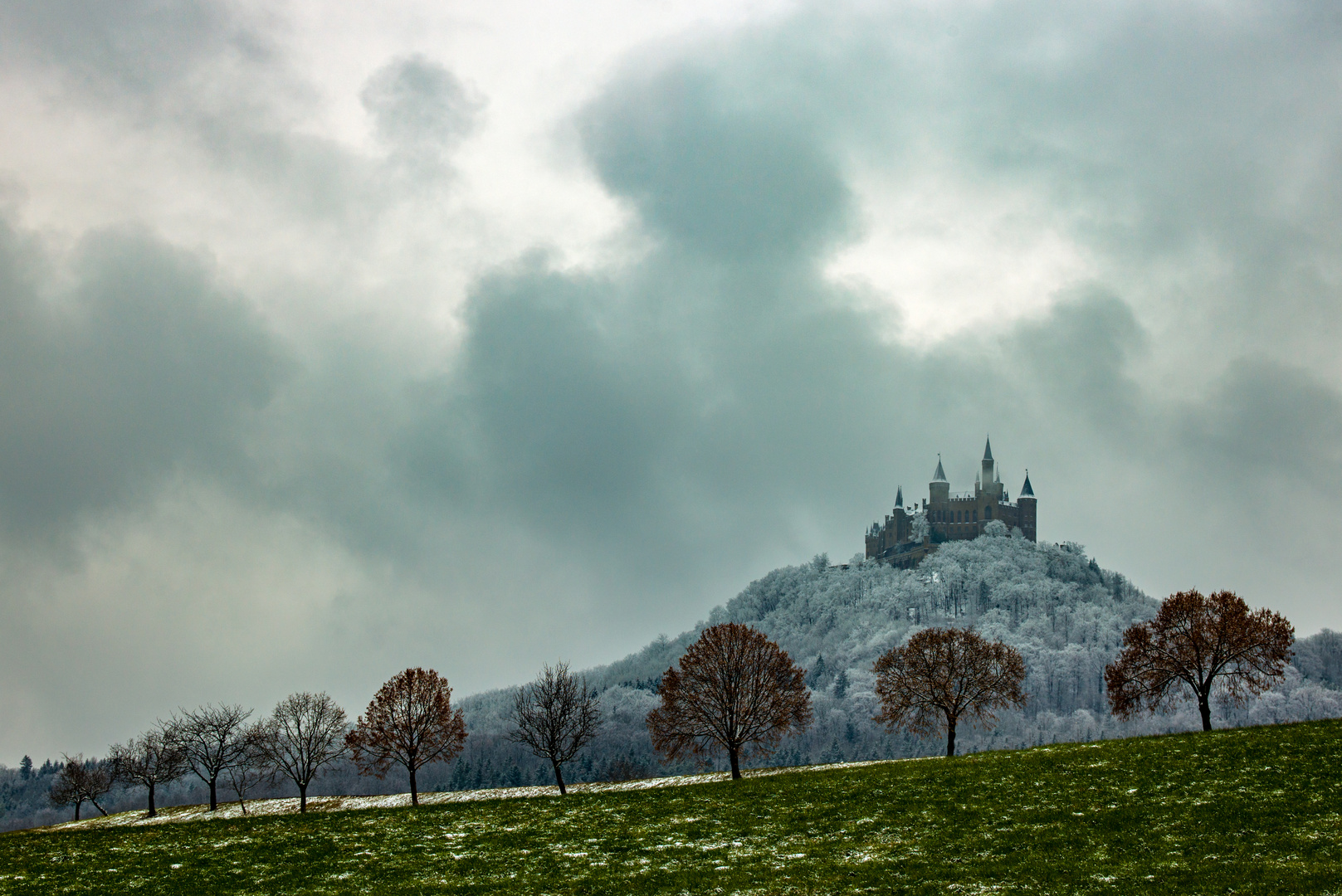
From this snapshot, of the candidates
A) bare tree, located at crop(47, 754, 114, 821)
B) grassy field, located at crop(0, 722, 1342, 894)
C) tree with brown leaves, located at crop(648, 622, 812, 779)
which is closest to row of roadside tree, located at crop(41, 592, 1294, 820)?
tree with brown leaves, located at crop(648, 622, 812, 779)

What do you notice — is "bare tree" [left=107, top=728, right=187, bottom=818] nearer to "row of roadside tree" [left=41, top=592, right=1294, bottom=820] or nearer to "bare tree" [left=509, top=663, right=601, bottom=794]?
"row of roadside tree" [left=41, top=592, right=1294, bottom=820]

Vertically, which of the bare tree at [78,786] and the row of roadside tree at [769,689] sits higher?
the row of roadside tree at [769,689]

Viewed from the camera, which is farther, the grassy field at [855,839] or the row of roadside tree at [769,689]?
the row of roadside tree at [769,689]

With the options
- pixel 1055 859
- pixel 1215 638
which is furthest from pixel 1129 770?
pixel 1215 638

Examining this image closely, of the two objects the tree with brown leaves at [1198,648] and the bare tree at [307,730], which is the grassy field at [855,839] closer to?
the tree with brown leaves at [1198,648]

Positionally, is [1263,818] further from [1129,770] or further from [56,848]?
[56,848]

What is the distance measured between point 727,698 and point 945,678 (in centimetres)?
1825

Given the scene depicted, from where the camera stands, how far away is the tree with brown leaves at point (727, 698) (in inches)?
2756

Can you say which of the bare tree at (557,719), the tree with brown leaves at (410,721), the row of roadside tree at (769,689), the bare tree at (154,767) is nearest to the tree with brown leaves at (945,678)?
the row of roadside tree at (769,689)

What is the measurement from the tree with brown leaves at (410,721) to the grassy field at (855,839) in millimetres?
22459

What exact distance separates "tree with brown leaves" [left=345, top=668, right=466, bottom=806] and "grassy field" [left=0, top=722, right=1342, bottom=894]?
22.5 m

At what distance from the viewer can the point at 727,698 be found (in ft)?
230

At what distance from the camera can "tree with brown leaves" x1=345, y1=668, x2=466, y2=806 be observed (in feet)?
236

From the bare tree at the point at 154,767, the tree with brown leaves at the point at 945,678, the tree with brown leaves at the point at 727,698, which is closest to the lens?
the tree with brown leaves at the point at 727,698
